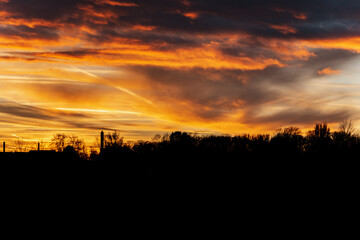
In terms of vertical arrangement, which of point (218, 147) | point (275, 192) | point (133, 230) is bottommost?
point (133, 230)

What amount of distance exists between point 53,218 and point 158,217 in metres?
4.05

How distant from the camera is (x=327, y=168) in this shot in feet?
60.5

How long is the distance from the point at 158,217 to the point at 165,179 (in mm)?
5967

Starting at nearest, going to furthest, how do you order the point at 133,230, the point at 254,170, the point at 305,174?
the point at 133,230 → the point at 305,174 → the point at 254,170

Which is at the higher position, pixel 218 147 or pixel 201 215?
pixel 218 147

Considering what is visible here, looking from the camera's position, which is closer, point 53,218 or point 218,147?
point 53,218

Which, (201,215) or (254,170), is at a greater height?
(254,170)

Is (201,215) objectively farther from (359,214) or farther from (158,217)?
(359,214)

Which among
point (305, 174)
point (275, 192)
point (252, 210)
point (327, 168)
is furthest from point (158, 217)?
point (327, 168)

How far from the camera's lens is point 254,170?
63.5 feet

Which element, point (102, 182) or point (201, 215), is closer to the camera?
point (201, 215)

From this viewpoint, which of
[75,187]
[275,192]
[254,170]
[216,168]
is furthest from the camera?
[75,187]

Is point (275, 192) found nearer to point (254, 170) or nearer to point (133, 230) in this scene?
point (254, 170)

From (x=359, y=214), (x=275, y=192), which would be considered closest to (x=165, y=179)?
(x=275, y=192)
